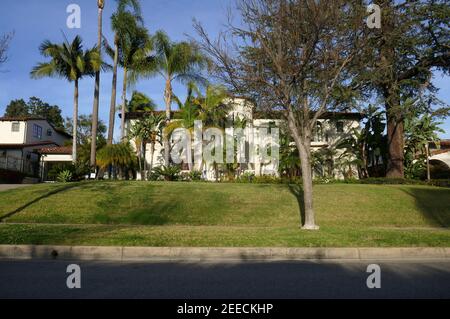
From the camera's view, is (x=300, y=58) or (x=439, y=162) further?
(x=439, y=162)

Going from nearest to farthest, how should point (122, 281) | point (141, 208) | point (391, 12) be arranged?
point (122, 281)
point (141, 208)
point (391, 12)

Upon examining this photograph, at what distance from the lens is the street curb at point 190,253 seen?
851 centimetres

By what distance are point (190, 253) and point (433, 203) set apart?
45.7ft

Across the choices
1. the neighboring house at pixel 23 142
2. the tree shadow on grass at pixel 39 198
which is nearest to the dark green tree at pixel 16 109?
the neighboring house at pixel 23 142

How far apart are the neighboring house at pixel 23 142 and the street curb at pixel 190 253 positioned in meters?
28.8

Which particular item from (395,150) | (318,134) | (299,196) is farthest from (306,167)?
(318,134)

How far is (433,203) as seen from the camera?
18141 millimetres

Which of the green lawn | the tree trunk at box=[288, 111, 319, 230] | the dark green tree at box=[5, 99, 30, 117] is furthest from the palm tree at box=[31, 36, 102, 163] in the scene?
the dark green tree at box=[5, 99, 30, 117]

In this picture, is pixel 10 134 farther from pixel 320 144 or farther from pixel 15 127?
pixel 320 144

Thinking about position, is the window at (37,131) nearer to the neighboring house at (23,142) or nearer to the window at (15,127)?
the neighboring house at (23,142)

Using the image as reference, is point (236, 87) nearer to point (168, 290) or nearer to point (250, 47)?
point (250, 47)
